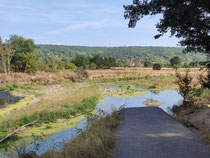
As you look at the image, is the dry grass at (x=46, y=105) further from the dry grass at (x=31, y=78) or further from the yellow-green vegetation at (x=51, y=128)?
the dry grass at (x=31, y=78)

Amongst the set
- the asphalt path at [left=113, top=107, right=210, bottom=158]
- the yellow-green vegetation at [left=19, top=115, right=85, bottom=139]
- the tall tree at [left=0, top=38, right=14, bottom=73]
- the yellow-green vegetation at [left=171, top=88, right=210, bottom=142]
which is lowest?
the yellow-green vegetation at [left=19, top=115, right=85, bottom=139]

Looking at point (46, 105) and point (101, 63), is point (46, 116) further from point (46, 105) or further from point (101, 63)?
point (101, 63)

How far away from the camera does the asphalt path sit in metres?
5.92

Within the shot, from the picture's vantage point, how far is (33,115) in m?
16.3

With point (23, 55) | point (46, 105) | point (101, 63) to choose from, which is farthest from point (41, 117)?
point (101, 63)

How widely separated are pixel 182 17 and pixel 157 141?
4.17 metres

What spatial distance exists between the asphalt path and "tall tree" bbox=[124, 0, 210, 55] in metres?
3.76

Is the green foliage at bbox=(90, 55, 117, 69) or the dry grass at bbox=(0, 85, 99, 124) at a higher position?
the green foliage at bbox=(90, 55, 117, 69)

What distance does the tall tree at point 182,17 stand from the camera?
726 cm

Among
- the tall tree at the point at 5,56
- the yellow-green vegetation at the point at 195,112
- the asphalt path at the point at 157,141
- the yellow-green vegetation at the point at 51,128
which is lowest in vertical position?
the yellow-green vegetation at the point at 51,128

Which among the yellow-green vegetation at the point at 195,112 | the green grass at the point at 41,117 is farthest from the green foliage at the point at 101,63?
the yellow-green vegetation at the point at 195,112

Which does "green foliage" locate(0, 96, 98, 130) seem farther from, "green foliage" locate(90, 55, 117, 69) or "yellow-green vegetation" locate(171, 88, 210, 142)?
"green foliage" locate(90, 55, 117, 69)

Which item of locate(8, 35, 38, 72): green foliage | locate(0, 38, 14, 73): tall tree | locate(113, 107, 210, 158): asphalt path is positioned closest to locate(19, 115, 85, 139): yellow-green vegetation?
locate(113, 107, 210, 158): asphalt path

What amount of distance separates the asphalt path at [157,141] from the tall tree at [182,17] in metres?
3.76
